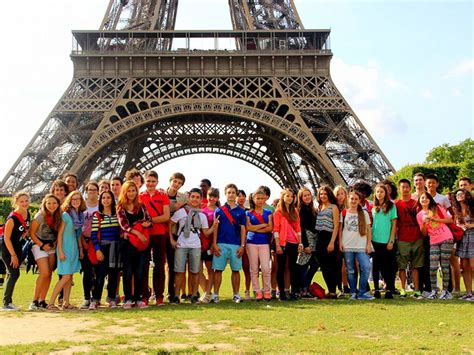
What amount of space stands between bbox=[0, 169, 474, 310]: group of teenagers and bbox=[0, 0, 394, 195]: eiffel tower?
727 inches

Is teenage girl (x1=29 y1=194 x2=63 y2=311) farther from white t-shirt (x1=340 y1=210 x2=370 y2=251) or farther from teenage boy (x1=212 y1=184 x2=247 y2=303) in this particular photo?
white t-shirt (x1=340 y1=210 x2=370 y2=251)

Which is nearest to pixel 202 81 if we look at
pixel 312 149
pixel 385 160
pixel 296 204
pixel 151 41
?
pixel 151 41

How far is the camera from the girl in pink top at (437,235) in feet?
33.9

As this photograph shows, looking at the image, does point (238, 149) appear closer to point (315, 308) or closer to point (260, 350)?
point (315, 308)

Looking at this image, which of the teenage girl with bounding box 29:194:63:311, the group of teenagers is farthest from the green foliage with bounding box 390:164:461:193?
the teenage girl with bounding box 29:194:63:311

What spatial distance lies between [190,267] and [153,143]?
3207 cm

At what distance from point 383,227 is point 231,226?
2686 mm

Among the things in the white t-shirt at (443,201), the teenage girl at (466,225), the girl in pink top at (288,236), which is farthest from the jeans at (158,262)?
the teenage girl at (466,225)

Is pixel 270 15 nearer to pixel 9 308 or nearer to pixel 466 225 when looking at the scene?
pixel 466 225

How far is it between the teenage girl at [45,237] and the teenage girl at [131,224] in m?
1.09

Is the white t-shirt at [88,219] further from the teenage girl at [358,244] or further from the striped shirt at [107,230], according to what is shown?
the teenage girl at [358,244]

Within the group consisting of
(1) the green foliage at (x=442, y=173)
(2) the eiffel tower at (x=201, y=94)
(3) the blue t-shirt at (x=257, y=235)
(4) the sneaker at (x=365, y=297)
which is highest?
(2) the eiffel tower at (x=201, y=94)

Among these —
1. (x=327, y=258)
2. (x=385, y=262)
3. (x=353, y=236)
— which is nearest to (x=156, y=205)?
(x=327, y=258)

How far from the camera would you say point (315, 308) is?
9.20 meters
